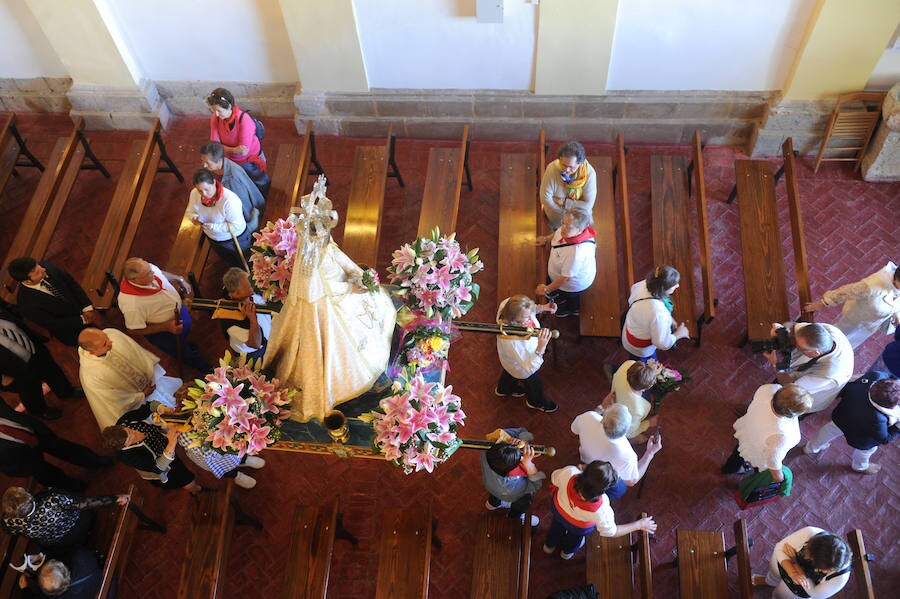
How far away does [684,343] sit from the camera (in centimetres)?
671

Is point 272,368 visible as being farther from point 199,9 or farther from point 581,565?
point 199,9

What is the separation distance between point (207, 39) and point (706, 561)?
7353 millimetres

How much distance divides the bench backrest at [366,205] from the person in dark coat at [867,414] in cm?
433

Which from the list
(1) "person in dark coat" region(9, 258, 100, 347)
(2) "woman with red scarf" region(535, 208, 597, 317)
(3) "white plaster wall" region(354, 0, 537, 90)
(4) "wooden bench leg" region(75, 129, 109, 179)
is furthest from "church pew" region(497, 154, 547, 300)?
(4) "wooden bench leg" region(75, 129, 109, 179)

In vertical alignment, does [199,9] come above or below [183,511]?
above

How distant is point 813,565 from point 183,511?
502 centimetres

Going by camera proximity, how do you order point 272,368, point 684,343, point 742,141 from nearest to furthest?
point 272,368, point 684,343, point 742,141

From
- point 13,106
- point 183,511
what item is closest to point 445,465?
point 183,511

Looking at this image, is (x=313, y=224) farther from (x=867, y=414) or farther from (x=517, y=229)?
(x=867, y=414)

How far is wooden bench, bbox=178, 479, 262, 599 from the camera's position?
206 inches

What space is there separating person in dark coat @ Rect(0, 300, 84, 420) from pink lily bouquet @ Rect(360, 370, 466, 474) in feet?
13.1

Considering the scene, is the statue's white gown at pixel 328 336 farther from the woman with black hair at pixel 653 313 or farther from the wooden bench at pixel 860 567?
the wooden bench at pixel 860 567

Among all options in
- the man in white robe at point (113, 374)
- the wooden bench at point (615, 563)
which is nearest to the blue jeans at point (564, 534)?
the wooden bench at point (615, 563)

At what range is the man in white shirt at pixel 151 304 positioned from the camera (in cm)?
566
